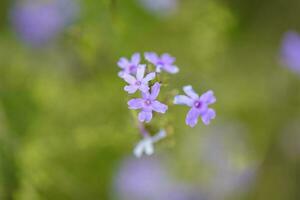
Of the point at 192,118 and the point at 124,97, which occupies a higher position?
the point at 124,97

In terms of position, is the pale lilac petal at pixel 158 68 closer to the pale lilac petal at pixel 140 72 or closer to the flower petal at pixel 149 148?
the pale lilac petal at pixel 140 72

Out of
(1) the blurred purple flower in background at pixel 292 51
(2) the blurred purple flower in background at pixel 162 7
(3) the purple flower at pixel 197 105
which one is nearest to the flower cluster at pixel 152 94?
(3) the purple flower at pixel 197 105

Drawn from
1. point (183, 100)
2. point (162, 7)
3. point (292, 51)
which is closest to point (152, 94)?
point (183, 100)

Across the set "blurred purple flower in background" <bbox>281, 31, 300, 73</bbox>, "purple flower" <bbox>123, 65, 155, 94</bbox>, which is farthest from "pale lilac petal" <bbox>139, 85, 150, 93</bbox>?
"blurred purple flower in background" <bbox>281, 31, 300, 73</bbox>

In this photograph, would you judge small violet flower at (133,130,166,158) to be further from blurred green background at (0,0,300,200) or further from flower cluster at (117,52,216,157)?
blurred green background at (0,0,300,200)

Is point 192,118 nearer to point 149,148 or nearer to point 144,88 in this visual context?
point 144,88

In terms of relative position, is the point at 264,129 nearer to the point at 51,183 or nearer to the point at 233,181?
the point at 233,181
